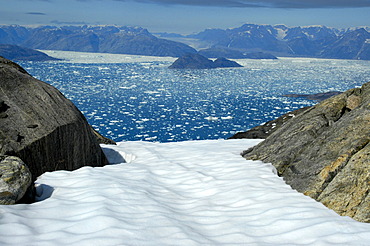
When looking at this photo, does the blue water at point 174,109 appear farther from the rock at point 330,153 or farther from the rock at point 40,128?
the rock at point 330,153

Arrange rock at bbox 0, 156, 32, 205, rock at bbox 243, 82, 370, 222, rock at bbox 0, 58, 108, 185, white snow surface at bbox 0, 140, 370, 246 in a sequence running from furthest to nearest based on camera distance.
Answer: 1. rock at bbox 0, 58, 108, 185
2. rock at bbox 243, 82, 370, 222
3. rock at bbox 0, 156, 32, 205
4. white snow surface at bbox 0, 140, 370, 246

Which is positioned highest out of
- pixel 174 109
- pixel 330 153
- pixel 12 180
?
pixel 330 153

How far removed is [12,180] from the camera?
637cm

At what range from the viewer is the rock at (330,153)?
22.3 feet

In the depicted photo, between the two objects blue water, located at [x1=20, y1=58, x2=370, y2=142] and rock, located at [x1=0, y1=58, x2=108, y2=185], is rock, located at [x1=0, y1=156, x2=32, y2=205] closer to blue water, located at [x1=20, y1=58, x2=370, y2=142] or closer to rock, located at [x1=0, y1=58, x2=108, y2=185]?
rock, located at [x1=0, y1=58, x2=108, y2=185]

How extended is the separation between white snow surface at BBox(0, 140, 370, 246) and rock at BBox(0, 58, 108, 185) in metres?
0.81

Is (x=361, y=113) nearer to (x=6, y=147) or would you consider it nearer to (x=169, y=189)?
(x=169, y=189)

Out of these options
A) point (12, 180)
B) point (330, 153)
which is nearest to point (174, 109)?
point (330, 153)

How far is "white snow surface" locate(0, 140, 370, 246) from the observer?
5.27 meters

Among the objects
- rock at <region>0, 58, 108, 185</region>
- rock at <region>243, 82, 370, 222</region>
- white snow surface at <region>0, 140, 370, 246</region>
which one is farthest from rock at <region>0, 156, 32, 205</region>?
rock at <region>243, 82, 370, 222</region>

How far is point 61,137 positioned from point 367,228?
25.7 ft

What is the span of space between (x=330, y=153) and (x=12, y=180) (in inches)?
278

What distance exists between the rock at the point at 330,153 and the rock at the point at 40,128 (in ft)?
17.6

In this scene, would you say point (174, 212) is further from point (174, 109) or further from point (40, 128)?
point (174, 109)
